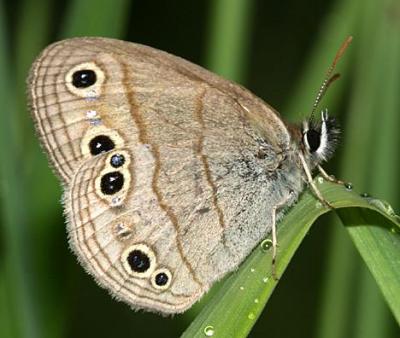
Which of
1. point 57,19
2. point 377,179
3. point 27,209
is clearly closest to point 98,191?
point 27,209

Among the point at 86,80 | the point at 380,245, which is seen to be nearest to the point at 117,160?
the point at 86,80

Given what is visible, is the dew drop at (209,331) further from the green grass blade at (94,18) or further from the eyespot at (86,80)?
the green grass blade at (94,18)

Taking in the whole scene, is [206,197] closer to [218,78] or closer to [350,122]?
[218,78]

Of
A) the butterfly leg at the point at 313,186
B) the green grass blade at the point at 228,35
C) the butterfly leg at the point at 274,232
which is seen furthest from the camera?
the green grass blade at the point at 228,35

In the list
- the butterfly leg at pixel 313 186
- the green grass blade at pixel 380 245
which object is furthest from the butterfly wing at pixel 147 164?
the green grass blade at pixel 380 245

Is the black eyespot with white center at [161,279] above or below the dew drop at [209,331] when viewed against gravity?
below
